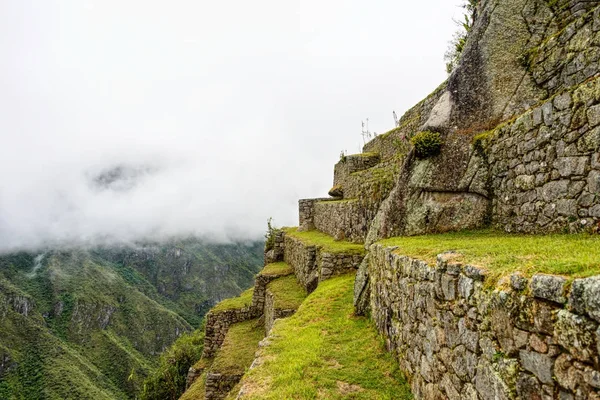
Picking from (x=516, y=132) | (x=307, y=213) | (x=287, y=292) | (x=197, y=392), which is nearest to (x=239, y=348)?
(x=197, y=392)

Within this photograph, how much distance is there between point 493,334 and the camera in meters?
3.35

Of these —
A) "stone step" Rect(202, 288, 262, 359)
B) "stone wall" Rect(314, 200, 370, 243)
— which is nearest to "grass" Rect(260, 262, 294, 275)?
"stone step" Rect(202, 288, 262, 359)

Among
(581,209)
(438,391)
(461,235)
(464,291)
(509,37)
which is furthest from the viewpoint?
(509,37)

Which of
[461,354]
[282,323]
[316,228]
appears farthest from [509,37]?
[316,228]

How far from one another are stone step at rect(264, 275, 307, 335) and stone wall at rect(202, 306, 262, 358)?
7.02ft

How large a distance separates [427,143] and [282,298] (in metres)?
9.48

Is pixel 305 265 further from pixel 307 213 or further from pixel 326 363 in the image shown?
pixel 307 213

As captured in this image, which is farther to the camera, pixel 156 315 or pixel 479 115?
pixel 156 315

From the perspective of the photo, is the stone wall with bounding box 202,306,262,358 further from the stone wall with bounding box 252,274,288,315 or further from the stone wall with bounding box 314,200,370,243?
the stone wall with bounding box 314,200,370,243

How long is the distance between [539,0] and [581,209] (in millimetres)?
6547

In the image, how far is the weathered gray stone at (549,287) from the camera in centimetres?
253

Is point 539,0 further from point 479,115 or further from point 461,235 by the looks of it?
point 461,235

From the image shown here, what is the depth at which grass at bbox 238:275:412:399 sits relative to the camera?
5734mm

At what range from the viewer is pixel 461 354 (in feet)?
13.2
